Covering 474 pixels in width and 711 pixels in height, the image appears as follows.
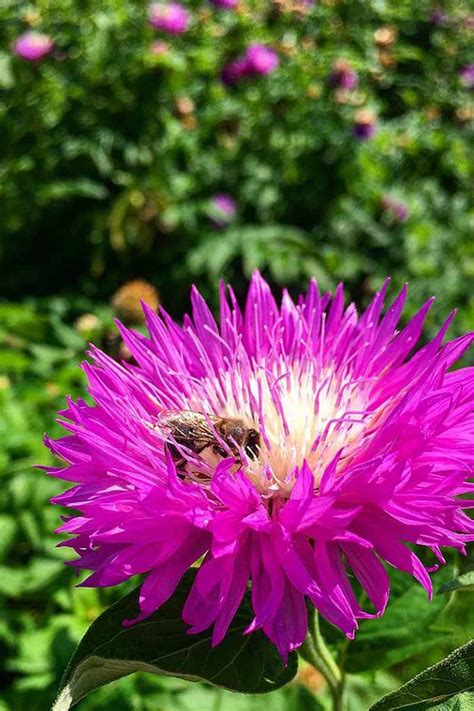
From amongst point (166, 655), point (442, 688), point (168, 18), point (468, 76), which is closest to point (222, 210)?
point (168, 18)

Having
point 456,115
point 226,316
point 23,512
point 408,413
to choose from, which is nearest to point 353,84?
point 456,115

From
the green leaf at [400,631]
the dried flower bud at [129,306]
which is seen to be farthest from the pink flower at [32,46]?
the green leaf at [400,631]

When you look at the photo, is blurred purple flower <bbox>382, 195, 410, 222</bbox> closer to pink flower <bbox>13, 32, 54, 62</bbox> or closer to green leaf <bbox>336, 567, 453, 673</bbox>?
A: pink flower <bbox>13, 32, 54, 62</bbox>

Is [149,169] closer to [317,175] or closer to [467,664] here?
[317,175]

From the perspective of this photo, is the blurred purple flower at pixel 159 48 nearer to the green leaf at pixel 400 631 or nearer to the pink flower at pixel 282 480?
the pink flower at pixel 282 480

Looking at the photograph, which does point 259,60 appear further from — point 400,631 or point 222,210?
point 400,631

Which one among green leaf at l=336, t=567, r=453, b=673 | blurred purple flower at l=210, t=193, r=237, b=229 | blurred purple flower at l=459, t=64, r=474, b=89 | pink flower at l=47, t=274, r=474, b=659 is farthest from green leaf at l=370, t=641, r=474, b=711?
blurred purple flower at l=459, t=64, r=474, b=89
